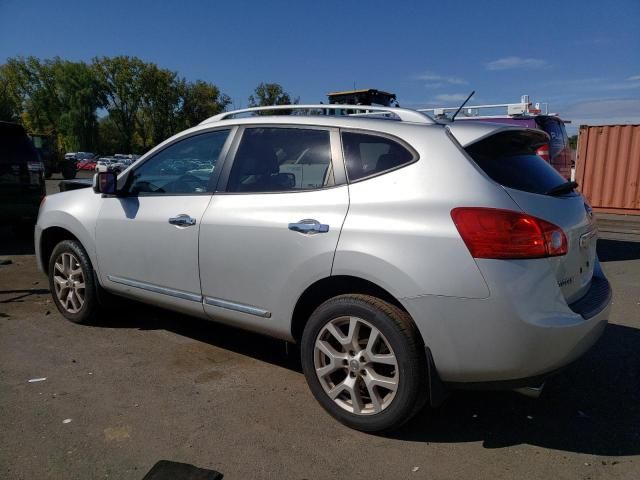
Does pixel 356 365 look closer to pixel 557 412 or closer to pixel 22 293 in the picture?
pixel 557 412

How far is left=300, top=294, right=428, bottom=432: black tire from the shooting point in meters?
2.70

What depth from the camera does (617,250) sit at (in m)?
9.02

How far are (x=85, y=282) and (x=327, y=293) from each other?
96.6 inches

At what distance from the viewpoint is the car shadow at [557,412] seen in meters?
2.89

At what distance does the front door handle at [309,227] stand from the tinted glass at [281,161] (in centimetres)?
24

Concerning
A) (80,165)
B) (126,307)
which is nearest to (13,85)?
(80,165)

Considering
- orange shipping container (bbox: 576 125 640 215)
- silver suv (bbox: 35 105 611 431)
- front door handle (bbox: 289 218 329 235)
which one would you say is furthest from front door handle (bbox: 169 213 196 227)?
orange shipping container (bbox: 576 125 640 215)

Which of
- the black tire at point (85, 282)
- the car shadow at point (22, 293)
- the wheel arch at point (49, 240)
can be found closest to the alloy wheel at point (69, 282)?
the black tire at point (85, 282)

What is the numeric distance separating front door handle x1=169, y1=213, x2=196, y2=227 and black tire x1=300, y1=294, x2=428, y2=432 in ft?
3.89

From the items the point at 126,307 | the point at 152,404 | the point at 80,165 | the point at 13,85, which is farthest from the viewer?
the point at 13,85

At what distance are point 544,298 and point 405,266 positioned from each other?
673 mm

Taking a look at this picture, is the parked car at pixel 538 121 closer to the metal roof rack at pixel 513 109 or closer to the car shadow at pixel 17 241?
the metal roof rack at pixel 513 109

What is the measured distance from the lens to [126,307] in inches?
194

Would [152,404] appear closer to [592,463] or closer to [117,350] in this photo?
[117,350]
